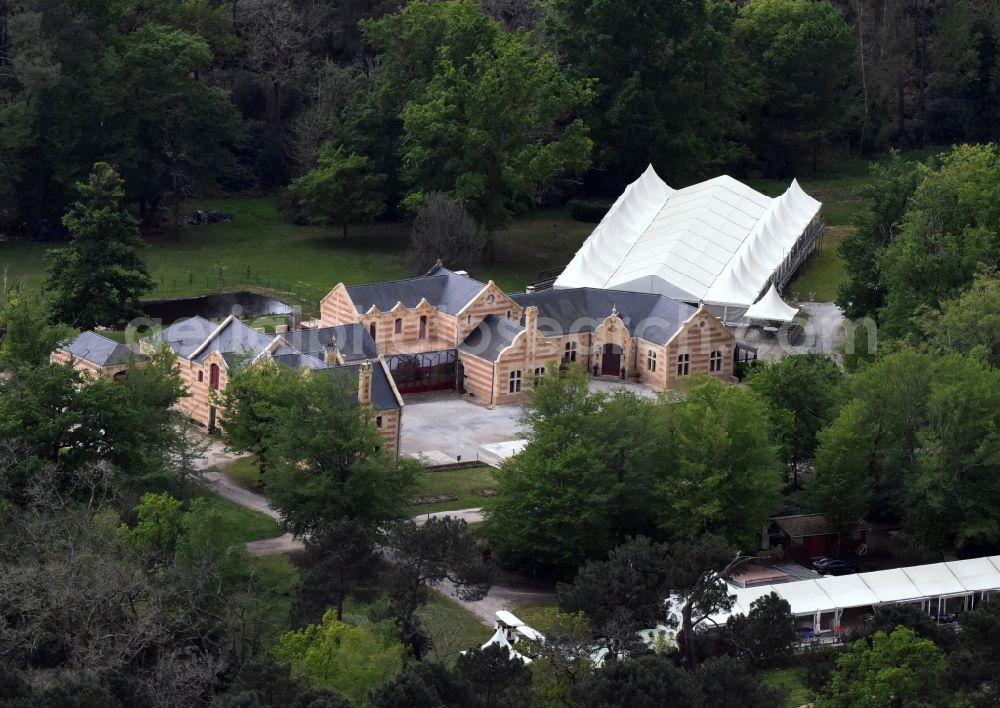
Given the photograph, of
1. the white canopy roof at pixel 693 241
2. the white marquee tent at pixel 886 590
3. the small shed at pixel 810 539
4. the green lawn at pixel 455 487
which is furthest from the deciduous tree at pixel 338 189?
the white marquee tent at pixel 886 590

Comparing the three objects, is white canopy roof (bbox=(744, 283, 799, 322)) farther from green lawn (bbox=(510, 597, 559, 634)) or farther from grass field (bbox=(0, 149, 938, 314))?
green lawn (bbox=(510, 597, 559, 634))

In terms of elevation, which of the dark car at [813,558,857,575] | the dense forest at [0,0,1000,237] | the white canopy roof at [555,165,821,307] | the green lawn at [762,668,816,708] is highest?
the dense forest at [0,0,1000,237]

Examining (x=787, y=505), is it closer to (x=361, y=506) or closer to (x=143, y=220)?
(x=361, y=506)

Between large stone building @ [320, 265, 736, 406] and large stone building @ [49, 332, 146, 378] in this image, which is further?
large stone building @ [320, 265, 736, 406]

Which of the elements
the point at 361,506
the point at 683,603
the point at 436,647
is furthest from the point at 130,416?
the point at 683,603

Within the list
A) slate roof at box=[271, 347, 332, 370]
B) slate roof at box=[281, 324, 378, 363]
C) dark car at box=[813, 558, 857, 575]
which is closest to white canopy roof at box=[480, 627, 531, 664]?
dark car at box=[813, 558, 857, 575]

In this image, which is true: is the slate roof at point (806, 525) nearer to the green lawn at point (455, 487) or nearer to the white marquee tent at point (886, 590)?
the white marquee tent at point (886, 590)
